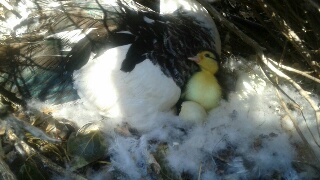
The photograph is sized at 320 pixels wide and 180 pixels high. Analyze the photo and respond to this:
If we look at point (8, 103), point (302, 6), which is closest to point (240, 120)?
point (302, 6)

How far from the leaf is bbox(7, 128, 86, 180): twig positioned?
40 mm

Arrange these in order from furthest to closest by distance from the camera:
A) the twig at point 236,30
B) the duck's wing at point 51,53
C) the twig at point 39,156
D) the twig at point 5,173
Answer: the twig at point 236,30
the duck's wing at point 51,53
the twig at point 39,156
the twig at point 5,173

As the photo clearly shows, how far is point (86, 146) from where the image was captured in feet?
4.74

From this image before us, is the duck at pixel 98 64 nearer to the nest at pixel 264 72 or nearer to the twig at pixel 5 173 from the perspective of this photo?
the nest at pixel 264 72

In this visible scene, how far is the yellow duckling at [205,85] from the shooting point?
5.11 feet

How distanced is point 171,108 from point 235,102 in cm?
26

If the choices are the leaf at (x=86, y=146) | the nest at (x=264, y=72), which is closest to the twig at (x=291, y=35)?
the nest at (x=264, y=72)

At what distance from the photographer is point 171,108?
155 cm

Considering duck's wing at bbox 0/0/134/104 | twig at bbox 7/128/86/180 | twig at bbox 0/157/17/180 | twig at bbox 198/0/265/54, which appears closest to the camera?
twig at bbox 0/157/17/180

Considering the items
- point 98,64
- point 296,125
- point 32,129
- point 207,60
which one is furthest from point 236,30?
point 32,129

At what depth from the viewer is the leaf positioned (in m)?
1.42

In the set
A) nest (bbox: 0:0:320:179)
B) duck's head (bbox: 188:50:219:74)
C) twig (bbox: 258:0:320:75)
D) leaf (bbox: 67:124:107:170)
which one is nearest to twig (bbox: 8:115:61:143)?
nest (bbox: 0:0:320:179)

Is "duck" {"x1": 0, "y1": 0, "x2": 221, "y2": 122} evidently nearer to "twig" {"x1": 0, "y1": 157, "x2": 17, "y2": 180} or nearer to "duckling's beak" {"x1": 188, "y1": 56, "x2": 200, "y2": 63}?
"duckling's beak" {"x1": 188, "y1": 56, "x2": 200, "y2": 63}

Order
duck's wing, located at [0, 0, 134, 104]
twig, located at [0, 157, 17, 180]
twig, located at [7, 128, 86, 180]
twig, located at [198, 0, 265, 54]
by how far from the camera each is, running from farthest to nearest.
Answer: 1. twig, located at [198, 0, 265, 54]
2. duck's wing, located at [0, 0, 134, 104]
3. twig, located at [7, 128, 86, 180]
4. twig, located at [0, 157, 17, 180]
